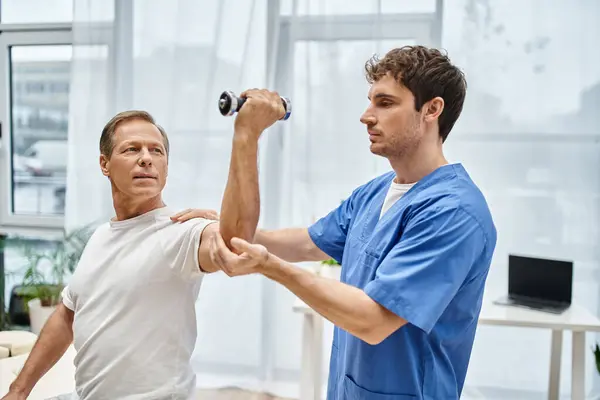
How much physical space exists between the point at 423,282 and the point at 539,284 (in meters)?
1.51

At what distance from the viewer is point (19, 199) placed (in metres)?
3.60

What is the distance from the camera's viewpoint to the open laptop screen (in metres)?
2.46

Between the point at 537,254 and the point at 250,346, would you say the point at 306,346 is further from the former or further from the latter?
the point at 537,254

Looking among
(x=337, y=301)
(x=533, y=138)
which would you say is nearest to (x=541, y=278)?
(x=533, y=138)

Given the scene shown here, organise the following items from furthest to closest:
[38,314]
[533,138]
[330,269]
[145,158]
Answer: [38,314] < [533,138] < [330,269] < [145,158]

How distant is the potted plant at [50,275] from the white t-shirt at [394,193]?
2.06m

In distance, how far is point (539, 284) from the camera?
252 cm

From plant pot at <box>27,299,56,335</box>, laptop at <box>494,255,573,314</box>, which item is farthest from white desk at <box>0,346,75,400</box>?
laptop at <box>494,255,573,314</box>

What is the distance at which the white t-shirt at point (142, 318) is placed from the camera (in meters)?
1.29

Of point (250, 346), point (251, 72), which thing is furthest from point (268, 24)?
point (250, 346)

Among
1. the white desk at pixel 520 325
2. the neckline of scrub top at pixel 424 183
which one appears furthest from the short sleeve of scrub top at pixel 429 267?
the white desk at pixel 520 325

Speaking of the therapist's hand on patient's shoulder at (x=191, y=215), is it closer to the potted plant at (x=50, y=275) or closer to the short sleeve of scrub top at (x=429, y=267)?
the short sleeve of scrub top at (x=429, y=267)

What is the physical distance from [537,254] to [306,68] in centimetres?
141

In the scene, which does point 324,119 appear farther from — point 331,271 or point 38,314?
point 38,314
